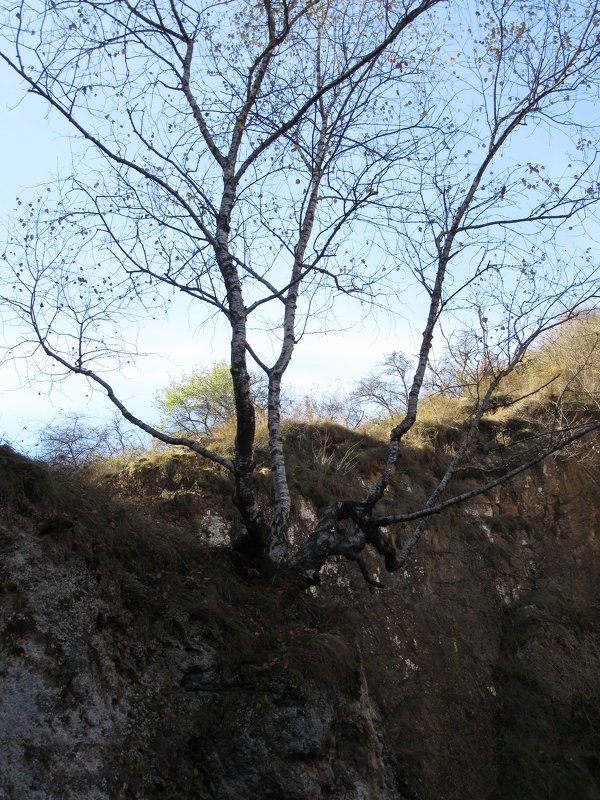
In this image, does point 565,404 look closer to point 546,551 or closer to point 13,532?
point 546,551

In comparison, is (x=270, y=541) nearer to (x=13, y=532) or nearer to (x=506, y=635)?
(x=13, y=532)

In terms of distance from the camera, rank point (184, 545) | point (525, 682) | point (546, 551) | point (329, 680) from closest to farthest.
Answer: point (329, 680) < point (184, 545) < point (525, 682) < point (546, 551)

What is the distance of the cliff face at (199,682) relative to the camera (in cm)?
458

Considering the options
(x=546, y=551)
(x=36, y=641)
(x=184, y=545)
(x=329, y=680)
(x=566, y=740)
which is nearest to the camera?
(x=36, y=641)

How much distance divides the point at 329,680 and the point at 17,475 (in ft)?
10.1

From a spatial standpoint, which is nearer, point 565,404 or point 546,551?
point 546,551

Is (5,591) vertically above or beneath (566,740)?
above

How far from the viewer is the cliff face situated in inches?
180

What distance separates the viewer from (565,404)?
13.9 m

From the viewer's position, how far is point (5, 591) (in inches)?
187

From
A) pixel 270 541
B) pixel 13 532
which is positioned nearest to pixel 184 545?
pixel 270 541

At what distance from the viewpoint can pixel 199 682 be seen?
533 cm

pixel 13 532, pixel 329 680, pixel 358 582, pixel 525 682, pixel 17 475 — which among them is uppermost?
pixel 17 475

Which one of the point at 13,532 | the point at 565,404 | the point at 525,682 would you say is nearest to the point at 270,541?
the point at 13,532
